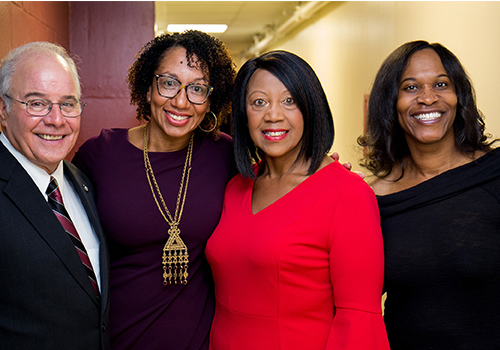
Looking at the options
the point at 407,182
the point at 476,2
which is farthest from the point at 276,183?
the point at 476,2

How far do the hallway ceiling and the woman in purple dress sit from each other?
4264 millimetres

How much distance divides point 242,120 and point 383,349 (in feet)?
3.50

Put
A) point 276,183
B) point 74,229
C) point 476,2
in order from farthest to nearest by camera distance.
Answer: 1. point 476,2
2. point 276,183
3. point 74,229

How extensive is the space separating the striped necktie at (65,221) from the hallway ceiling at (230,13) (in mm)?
4814

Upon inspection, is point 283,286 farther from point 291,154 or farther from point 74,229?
point 74,229

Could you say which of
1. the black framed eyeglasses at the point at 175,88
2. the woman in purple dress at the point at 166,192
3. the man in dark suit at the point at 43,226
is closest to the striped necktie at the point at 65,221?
the man in dark suit at the point at 43,226

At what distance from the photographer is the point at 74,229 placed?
1628 millimetres

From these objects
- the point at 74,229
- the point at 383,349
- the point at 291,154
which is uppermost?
the point at 291,154

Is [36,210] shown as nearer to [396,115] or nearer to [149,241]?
[149,241]

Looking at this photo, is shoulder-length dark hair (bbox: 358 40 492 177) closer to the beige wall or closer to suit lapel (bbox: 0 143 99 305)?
the beige wall

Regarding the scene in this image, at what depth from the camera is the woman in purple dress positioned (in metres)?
1.83

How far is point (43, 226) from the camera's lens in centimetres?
146

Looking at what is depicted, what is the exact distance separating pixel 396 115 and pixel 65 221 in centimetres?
147

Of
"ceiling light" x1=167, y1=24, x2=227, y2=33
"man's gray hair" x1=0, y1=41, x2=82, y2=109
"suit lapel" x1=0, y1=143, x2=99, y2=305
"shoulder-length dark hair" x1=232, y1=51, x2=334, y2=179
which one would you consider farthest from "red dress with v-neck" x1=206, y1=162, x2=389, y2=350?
"ceiling light" x1=167, y1=24, x2=227, y2=33
